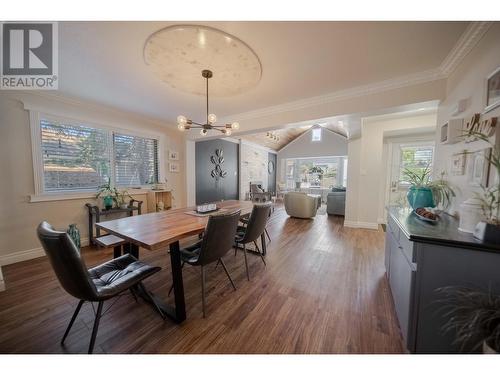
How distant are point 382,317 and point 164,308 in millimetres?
1850

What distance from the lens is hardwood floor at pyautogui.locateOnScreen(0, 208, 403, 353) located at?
1.27 metres

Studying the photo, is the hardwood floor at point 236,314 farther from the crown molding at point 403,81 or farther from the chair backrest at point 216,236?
the crown molding at point 403,81

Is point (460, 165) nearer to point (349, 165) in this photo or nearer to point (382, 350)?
point (382, 350)

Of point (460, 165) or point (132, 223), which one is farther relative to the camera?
point (132, 223)

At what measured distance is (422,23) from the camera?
4.66 feet

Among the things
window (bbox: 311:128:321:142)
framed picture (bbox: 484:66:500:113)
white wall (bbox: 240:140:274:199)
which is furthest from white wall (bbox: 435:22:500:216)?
window (bbox: 311:128:321:142)

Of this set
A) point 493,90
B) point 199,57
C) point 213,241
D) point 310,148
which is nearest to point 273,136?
point 310,148

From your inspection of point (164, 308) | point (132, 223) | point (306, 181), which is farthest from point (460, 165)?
point (306, 181)

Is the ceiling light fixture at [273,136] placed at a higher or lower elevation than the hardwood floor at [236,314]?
higher

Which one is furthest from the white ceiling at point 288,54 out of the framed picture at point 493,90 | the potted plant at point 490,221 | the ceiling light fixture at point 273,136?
the ceiling light fixture at point 273,136

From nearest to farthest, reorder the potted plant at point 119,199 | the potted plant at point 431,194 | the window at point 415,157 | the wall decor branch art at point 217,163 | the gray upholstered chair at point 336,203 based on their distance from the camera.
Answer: the potted plant at point 431,194
the potted plant at point 119,199
the window at point 415,157
the gray upholstered chair at point 336,203
the wall decor branch art at point 217,163

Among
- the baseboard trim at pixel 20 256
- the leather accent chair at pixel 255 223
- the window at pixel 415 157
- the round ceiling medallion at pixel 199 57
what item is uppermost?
the round ceiling medallion at pixel 199 57

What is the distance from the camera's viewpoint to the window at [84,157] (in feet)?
8.65
